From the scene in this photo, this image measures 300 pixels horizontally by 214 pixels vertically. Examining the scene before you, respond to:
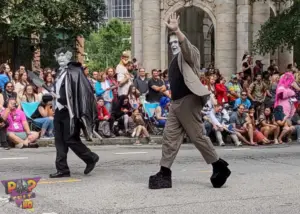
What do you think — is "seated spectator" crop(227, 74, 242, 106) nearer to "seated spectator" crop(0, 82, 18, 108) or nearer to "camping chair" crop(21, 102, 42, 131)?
"camping chair" crop(21, 102, 42, 131)

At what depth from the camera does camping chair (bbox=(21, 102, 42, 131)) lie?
630 inches

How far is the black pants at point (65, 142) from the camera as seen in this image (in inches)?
367

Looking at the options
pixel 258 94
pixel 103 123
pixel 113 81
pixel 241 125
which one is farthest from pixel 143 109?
pixel 258 94

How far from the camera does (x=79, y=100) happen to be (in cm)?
928

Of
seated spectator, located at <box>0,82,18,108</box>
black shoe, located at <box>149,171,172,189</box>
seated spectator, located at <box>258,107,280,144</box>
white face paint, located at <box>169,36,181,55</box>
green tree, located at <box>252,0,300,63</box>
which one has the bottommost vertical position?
seated spectator, located at <box>258,107,280,144</box>

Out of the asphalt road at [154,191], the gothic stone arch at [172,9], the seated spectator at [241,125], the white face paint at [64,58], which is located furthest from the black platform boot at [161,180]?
the gothic stone arch at [172,9]

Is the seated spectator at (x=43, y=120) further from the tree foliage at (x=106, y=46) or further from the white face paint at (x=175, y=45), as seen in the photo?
the tree foliage at (x=106, y=46)

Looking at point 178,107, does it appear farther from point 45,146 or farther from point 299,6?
point 299,6

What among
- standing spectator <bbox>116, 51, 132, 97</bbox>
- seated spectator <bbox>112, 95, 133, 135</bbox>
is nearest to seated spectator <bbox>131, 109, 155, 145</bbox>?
seated spectator <bbox>112, 95, 133, 135</bbox>

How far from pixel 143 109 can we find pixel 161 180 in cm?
963

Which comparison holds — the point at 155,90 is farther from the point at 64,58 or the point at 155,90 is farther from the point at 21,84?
the point at 64,58

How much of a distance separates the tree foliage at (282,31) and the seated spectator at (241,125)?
4894 millimetres

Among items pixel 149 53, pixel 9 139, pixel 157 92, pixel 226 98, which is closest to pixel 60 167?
pixel 9 139

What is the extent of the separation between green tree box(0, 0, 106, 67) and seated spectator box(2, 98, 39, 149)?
11.9m
